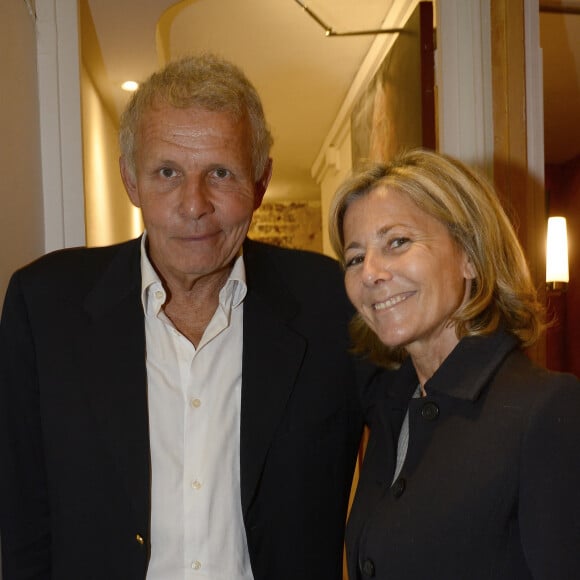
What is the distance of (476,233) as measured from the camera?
116 cm

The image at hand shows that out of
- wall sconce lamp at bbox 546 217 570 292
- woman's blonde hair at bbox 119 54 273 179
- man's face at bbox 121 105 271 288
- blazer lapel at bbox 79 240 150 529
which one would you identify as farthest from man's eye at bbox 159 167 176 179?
wall sconce lamp at bbox 546 217 570 292

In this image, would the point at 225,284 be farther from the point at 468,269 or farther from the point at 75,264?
the point at 468,269

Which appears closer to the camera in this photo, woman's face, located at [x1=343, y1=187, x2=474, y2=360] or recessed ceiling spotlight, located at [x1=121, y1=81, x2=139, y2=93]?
woman's face, located at [x1=343, y1=187, x2=474, y2=360]

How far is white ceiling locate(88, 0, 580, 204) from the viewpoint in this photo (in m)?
2.89

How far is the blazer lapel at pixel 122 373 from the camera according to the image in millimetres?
1248

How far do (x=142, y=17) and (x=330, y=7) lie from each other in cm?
117

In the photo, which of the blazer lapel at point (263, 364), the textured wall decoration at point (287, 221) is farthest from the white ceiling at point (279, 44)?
the textured wall decoration at point (287, 221)

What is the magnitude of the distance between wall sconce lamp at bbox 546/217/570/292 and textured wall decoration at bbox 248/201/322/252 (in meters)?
7.65

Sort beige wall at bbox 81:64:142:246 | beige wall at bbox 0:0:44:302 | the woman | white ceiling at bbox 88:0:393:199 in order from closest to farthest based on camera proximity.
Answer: the woman → beige wall at bbox 0:0:44:302 → white ceiling at bbox 88:0:393:199 → beige wall at bbox 81:64:142:246

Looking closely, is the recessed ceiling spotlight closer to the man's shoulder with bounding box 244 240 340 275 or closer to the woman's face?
the man's shoulder with bounding box 244 240 340 275

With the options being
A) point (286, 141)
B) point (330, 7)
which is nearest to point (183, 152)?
point (330, 7)

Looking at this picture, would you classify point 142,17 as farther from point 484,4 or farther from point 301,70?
point 301,70

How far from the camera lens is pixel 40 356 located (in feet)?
4.32

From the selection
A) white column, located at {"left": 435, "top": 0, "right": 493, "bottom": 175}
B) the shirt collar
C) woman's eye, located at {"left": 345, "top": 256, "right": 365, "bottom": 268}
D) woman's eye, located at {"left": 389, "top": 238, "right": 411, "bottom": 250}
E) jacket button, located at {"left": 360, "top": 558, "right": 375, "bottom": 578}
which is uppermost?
white column, located at {"left": 435, "top": 0, "right": 493, "bottom": 175}
